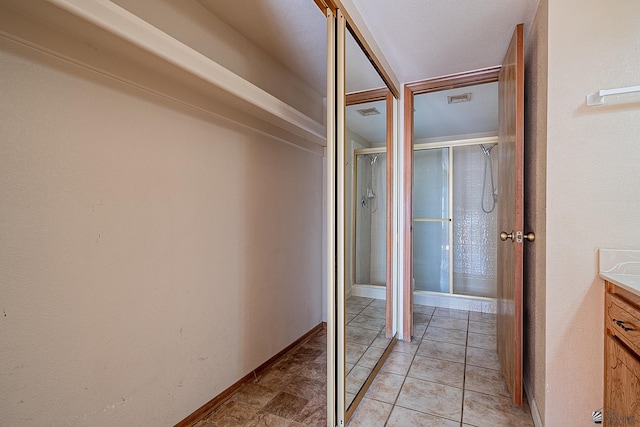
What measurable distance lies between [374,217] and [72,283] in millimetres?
1842

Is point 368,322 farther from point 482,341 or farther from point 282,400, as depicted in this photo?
point 482,341

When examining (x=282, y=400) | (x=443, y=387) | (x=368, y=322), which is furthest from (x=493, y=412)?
(x=282, y=400)

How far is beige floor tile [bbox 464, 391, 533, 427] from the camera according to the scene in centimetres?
162

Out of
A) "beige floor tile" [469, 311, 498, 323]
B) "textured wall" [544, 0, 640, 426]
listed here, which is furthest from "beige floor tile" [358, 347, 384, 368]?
"beige floor tile" [469, 311, 498, 323]

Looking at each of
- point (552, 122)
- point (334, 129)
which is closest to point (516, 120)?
point (552, 122)

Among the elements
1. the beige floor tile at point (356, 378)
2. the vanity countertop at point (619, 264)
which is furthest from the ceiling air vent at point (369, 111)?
the beige floor tile at point (356, 378)

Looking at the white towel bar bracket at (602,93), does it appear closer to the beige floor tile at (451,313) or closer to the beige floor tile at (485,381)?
the beige floor tile at (485,381)

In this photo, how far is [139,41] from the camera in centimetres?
107

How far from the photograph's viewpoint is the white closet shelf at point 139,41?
93 cm

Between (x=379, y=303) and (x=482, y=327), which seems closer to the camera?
(x=379, y=303)

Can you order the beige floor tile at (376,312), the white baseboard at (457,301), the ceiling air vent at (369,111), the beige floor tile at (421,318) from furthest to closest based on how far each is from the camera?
the white baseboard at (457,301) < the beige floor tile at (421,318) < the beige floor tile at (376,312) < the ceiling air vent at (369,111)

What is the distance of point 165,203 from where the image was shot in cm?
152

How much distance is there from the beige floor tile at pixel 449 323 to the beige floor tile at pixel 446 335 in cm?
8

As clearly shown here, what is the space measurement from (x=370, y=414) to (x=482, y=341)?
146cm
